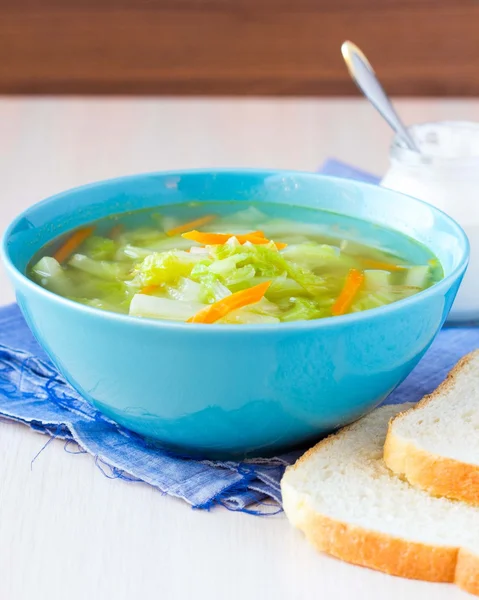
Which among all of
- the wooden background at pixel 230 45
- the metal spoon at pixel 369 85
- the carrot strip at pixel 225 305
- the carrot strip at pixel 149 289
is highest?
the metal spoon at pixel 369 85

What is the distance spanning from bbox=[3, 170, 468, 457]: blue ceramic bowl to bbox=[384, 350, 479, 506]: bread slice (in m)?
0.12

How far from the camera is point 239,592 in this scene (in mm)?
2021

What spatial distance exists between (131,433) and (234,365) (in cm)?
56

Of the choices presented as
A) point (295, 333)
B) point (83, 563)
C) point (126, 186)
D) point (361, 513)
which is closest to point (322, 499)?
point (361, 513)

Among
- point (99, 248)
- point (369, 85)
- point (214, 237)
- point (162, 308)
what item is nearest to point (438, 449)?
point (162, 308)

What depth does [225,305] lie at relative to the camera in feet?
7.80

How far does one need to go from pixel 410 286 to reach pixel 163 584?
113 cm

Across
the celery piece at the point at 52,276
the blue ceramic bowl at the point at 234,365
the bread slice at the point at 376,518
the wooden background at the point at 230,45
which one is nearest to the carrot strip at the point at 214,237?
the celery piece at the point at 52,276

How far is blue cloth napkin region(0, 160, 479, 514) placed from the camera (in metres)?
2.35

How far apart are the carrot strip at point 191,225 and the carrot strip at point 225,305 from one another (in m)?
0.71

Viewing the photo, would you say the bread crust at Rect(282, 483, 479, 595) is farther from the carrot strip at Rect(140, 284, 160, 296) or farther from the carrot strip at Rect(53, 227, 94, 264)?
the carrot strip at Rect(53, 227, 94, 264)

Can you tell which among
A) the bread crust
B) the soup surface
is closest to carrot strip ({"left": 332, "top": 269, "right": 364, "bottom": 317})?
the soup surface

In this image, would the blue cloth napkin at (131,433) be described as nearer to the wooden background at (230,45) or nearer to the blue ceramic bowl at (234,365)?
the blue ceramic bowl at (234,365)

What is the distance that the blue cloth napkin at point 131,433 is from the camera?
2352 mm
